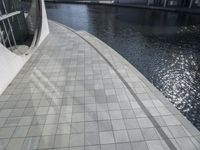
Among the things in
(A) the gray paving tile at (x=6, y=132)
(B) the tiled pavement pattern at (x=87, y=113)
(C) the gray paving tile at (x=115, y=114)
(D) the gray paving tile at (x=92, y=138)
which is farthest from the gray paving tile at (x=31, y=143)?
(C) the gray paving tile at (x=115, y=114)

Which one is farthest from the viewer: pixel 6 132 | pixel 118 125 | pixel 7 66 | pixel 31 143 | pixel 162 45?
pixel 162 45

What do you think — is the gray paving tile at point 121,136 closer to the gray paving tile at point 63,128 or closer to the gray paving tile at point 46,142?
the gray paving tile at point 63,128

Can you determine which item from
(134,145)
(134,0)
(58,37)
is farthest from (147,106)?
(134,0)

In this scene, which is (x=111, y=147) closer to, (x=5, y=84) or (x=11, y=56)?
(x=5, y=84)

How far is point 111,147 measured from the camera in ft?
16.1

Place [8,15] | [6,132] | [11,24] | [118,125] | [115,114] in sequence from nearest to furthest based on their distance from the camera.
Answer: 1. [6,132]
2. [118,125]
3. [115,114]
4. [8,15]
5. [11,24]

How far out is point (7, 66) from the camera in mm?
7988

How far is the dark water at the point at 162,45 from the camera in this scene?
355 inches

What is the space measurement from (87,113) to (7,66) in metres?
4.41

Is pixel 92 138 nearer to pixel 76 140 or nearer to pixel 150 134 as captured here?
pixel 76 140

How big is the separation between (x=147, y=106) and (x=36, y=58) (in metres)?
7.15

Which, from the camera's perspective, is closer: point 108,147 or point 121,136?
point 108,147

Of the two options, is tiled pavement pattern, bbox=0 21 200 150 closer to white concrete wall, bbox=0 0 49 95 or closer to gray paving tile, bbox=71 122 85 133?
gray paving tile, bbox=71 122 85 133

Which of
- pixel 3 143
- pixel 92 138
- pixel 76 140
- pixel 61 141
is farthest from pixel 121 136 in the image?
pixel 3 143
